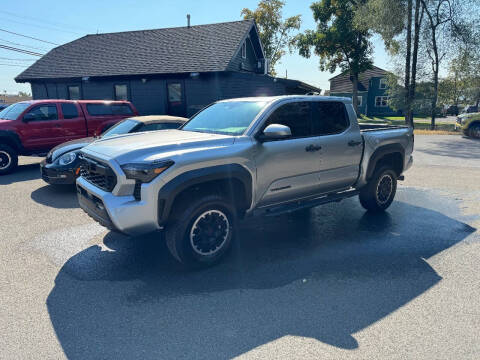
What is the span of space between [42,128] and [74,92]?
15118 mm

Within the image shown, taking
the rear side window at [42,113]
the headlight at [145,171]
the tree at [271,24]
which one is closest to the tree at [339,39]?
the tree at [271,24]

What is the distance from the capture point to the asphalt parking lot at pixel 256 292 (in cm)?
280

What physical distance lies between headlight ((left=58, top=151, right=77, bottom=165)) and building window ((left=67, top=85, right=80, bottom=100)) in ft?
58.1

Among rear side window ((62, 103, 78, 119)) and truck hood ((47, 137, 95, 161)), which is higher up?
rear side window ((62, 103, 78, 119))

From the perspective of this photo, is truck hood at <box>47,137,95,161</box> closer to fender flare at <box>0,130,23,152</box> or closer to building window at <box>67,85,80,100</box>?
fender flare at <box>0,130,23,152</box>

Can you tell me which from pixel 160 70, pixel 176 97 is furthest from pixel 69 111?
pixel 176 97

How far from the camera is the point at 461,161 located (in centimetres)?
1199

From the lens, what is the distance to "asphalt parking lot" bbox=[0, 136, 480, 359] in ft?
9.19

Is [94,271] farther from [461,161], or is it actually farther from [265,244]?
[461,161]

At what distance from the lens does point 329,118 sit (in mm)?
5320

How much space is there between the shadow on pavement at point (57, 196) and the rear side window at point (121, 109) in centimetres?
358

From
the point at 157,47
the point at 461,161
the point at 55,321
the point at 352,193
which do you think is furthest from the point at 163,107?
the point at 55,321

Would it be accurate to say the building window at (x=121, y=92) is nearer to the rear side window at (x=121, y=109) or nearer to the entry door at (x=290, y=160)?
the rear side window at (x=121, y=109)

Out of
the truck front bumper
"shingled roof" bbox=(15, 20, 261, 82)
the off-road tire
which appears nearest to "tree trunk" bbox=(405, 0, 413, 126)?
"shingled roof" bbox=(15, 20, 261, 82)
